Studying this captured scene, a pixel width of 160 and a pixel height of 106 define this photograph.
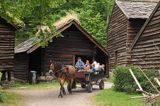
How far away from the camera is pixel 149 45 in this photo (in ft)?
82.3

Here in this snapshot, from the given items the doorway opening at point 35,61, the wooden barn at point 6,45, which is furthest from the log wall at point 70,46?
the wooden barn at point 6,45

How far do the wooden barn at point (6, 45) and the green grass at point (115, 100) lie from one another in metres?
9.87

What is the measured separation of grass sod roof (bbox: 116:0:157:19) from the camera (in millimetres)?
33597

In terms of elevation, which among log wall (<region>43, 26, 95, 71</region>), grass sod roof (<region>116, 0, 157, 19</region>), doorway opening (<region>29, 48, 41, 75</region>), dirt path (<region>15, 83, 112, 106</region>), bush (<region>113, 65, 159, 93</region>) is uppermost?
grass sod roof (<region>116, 0, 157, 19</region>)

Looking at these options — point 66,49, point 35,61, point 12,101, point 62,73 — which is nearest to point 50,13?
point 66,49

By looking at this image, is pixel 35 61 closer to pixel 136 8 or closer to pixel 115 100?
pixel 136 8

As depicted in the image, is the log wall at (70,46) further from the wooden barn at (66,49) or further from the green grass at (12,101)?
the green grass at (12,101)

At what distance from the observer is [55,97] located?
23422mm

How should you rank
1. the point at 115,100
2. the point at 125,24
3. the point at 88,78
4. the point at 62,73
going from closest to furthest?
the point at 115,100 → the point at 62,73 → the point at 88,78 → the point at 125,24

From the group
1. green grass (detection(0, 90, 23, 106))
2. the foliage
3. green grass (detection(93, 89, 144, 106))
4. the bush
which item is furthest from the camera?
the foliage

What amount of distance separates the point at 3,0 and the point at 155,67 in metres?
8.70

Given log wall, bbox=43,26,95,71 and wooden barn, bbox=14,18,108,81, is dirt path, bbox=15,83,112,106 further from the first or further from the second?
log wall, bbox=43,26,95,71

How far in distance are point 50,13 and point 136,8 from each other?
672 cm

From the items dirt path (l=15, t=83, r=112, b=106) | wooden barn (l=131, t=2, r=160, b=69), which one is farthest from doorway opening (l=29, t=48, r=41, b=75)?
dirt path (l=15, t=83, r=112, b=106)
